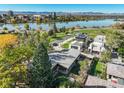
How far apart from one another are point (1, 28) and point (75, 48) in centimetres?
359

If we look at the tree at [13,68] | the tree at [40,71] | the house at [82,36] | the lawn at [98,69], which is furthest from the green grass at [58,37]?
the tree at [40,71]

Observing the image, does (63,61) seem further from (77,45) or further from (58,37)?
(58,37)

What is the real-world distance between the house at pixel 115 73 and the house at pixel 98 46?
6.32ft

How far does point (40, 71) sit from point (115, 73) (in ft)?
8.13

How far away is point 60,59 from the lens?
673 cm

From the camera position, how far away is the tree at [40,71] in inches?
183

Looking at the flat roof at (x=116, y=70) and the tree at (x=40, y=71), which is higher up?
the tree at (x=40, y=71)

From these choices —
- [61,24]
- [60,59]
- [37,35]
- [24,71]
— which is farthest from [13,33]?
[24,71]

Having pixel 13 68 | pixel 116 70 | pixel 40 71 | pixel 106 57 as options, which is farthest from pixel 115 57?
pixel 13 68

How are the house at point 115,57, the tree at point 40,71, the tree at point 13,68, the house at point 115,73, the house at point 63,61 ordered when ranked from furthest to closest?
the house at point 115,57, the house at point 63,61, the house at point 115,73, the tree at point 40,71, the tree at point 13,68

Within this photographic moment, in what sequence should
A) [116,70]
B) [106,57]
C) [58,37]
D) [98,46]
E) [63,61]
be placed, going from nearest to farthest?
[116,70]
[63,61]
[106,57]
[98,46]
[58,37]

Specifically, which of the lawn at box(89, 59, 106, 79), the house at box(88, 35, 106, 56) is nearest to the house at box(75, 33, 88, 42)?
the house at box(88, 35, 106, 56)

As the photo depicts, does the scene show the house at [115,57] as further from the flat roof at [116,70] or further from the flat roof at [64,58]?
the flat roof at [64,58]

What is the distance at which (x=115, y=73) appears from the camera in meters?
5.77
